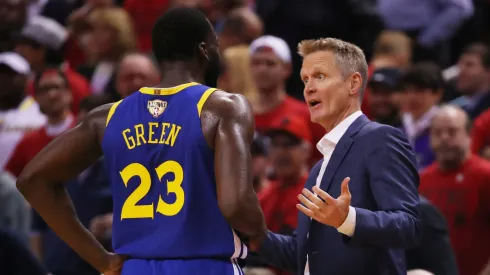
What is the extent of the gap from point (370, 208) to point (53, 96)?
5.25m

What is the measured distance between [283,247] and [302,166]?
2.57 metres

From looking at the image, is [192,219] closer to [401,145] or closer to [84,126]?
[84,126]

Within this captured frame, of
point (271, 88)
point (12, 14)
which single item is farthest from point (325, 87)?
point (12, 14)

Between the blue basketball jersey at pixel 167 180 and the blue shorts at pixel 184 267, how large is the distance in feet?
0.08

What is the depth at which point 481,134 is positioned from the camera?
8.73 meters

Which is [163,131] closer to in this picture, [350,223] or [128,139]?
[128,139]

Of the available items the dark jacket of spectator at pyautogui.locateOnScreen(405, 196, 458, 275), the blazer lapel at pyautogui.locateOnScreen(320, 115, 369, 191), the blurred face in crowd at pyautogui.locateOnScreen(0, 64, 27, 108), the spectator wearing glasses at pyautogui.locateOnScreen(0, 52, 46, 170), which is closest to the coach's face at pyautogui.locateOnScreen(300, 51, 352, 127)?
the blazer lapel at pyautogui.locateOnScreen(320, 115, 369, 191)

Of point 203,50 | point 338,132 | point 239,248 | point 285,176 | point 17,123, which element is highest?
point 203,50

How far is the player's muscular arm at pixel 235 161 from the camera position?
3.96m

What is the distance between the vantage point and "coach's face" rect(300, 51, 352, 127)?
14.7ft

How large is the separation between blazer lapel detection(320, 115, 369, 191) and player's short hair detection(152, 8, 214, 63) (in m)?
0.73

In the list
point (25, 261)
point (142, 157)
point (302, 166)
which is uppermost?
point (142, 157)

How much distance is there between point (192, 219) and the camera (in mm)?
4094

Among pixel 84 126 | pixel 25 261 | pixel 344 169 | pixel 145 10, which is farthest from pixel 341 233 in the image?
pixel 145 10
